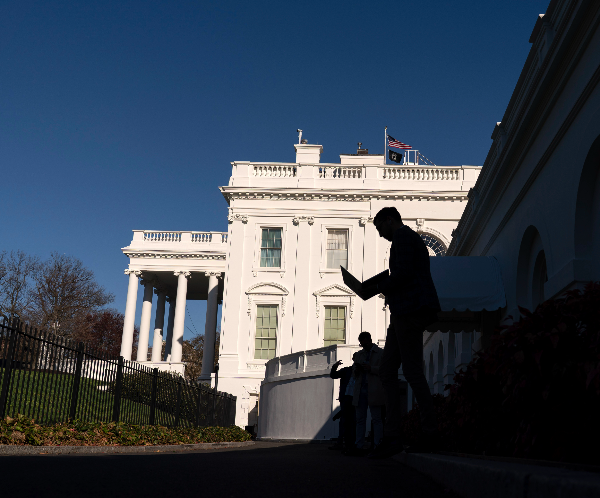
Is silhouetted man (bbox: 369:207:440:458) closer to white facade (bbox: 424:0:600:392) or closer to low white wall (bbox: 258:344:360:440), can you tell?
white facade (bbox: 424:0:600:392)

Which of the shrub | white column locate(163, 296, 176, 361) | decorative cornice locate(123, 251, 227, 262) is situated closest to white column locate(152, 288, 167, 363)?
white column locate(163, 296, 176, 361)

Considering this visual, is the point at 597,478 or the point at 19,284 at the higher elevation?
the point at 19,284

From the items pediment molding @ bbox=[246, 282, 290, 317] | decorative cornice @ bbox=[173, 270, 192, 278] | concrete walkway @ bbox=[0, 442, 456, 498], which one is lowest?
concrete walkway @ bbox=[0, 442, 456, 498]

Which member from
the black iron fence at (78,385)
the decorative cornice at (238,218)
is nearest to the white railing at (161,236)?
the decorative cornice at (238,218)

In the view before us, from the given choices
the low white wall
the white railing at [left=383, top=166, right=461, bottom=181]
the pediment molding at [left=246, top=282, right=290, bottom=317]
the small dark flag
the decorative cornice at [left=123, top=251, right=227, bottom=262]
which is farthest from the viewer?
the decorative cornice at [left=123, top=251, right=227, bottom=262]

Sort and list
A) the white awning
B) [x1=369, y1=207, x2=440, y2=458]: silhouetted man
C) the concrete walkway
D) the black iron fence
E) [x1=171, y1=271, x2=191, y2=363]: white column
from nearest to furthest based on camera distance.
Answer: the concrete walkway < [x1=369, y1=207, x2=440, y2=458]: silhouetted man < the black iron fence < the white awning < [x1=171, y1=271, x2=191, y2=363]: white column

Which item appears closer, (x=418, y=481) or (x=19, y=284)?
(x=418, y=481)

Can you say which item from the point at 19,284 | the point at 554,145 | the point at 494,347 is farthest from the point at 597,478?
the point at 19,284

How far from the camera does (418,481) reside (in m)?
4.24

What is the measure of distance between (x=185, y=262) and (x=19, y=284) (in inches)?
638

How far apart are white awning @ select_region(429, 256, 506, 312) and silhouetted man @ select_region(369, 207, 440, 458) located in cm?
539

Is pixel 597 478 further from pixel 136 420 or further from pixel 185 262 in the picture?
pixel 185 262

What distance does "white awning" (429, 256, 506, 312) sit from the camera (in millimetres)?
10836

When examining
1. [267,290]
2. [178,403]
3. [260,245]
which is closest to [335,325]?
[267,290]
